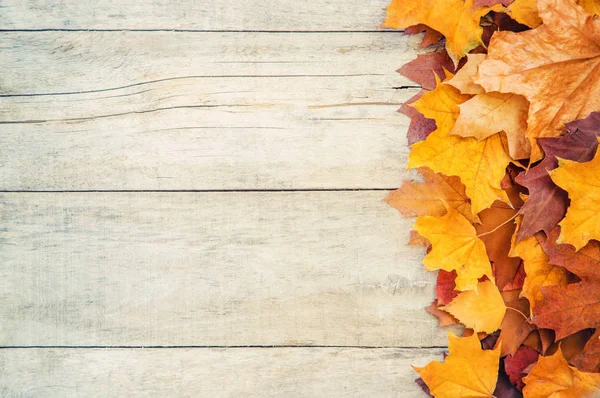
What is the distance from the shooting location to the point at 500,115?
34.5 inches

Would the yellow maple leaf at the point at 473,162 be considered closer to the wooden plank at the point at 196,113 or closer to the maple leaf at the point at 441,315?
the wooden plank at the point at 196,113

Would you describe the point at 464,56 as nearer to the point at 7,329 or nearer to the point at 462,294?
the point at 462,294

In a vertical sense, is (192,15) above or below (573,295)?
above

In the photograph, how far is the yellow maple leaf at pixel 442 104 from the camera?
0.90 m

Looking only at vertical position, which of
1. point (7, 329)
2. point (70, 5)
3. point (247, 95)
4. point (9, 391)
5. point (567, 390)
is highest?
point (70, 5)

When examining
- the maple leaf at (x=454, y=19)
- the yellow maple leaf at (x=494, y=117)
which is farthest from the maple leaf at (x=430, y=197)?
the maple leaf at (x=454, y=19)

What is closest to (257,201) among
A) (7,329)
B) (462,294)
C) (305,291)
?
(305,291)

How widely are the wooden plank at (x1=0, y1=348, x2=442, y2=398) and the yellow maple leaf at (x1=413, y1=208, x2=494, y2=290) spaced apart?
178mm

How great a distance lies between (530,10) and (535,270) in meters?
0.44

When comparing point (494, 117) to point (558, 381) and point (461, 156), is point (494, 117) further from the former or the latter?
point (558, 381)

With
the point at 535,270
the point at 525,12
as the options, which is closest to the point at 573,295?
the point at 535,270

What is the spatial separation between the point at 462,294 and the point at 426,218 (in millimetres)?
158

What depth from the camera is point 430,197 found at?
949 mm

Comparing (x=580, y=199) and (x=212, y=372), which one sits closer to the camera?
(x=580, y=199)
